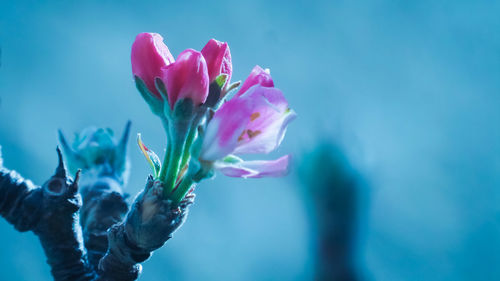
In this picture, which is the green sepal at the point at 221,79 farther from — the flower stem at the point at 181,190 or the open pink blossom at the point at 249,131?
the flower stem at the point at 181,190

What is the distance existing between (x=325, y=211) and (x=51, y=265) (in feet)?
28.8

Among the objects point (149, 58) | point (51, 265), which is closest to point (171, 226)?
point (149, 58)

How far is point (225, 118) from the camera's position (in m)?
0.63

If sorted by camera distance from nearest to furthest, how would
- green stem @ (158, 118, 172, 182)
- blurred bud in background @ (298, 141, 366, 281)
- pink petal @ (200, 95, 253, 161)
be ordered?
pink petal @ (200, 95, 253, 161)
green stem @ (158, 118, 172, 182)
blurred bud in background @ (298, 141, 366, 281)

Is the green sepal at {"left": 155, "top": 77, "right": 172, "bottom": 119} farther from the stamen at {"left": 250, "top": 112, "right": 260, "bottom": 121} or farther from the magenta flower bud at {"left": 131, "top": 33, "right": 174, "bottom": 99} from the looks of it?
the stamen at {"left": 250, "top": 112, "right": 260, "bottom": 121}

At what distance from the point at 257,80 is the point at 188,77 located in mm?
136

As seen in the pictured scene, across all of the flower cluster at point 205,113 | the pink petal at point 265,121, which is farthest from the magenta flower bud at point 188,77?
the pink petal at point 265,121

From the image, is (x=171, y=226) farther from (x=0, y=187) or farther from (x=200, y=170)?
(x=0, y=187)

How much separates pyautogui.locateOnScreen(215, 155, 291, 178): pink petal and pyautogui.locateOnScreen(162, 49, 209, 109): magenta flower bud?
0.14 metres

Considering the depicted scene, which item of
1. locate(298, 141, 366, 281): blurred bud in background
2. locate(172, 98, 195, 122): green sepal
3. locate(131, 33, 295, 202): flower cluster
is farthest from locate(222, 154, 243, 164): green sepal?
locate(298, 141, 366, 281): blurred bud in background

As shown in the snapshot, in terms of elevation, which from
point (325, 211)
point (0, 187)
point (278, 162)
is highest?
point (325, 211)

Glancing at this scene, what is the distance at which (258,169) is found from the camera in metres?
0.68

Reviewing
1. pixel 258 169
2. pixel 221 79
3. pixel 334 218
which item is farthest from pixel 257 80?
pixel 334 218

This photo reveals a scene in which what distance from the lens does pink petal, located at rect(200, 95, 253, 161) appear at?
629mm
